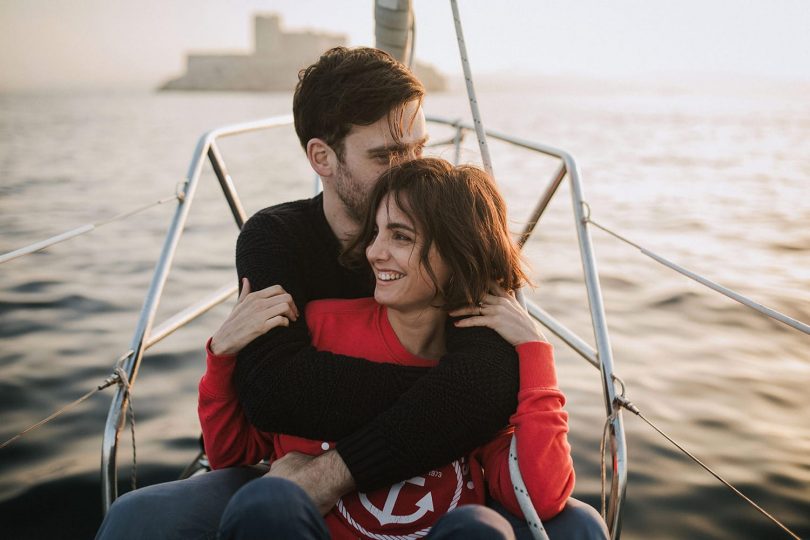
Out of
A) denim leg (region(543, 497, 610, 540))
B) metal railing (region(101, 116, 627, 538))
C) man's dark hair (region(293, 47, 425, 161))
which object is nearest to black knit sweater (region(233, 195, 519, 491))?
denim leg (region(543, 497, 610, 540))

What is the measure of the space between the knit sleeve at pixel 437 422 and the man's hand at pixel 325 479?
0.07 feet

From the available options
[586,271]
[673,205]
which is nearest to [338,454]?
[586,271]

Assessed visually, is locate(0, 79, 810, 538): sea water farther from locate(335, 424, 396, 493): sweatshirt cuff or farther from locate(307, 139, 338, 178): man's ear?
locate(335, 424, 396, 493): sweatshirt cuff

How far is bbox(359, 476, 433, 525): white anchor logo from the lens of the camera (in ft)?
4.50

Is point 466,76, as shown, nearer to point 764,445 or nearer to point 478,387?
point 478,387

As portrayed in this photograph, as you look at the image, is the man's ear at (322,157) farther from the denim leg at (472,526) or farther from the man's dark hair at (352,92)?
the denim leg at (472,526)

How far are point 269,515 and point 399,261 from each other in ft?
2.07

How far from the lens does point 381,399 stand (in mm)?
1412

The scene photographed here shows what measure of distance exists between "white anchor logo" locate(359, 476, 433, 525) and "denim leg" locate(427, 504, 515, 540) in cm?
23

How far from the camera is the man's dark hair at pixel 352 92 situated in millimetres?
1831

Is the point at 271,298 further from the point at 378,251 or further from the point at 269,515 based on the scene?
the point at 269,515

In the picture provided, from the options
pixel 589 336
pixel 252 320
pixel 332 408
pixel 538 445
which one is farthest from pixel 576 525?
pixel 589 336

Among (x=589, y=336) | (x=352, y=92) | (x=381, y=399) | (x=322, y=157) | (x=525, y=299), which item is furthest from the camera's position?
A: (x=589, y=336)

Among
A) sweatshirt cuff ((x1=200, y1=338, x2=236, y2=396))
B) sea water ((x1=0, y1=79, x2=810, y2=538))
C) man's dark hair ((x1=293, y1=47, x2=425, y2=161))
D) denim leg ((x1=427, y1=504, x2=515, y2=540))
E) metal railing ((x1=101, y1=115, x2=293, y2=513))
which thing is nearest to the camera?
denim leg ((x1=427, y1=504, x2=515, y2=540))
